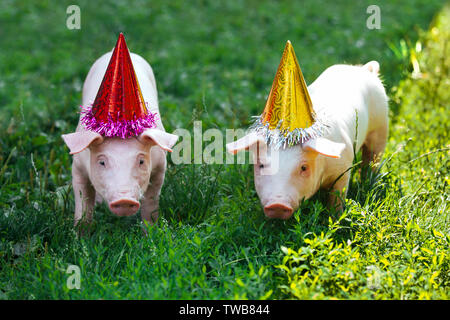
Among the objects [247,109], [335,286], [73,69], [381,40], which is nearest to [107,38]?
[73,69]

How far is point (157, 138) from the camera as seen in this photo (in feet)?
11.1

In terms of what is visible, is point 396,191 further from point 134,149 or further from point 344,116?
point 134,149

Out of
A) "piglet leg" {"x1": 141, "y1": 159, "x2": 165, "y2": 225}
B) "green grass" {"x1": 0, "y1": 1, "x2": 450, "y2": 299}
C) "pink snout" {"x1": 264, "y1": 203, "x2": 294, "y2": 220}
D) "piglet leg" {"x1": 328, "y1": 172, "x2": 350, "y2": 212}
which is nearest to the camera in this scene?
"green grass" {"x1": 0, "y1": 1, "x2": 450, "y2": 299}

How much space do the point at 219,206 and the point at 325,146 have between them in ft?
3.54

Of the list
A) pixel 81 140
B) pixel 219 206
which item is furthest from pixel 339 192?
pixel 81 140

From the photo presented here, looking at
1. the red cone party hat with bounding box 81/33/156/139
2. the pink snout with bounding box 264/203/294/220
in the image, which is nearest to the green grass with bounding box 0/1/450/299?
the pink snout with bounding box 264/203/294/220

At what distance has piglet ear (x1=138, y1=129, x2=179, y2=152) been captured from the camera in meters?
3.38

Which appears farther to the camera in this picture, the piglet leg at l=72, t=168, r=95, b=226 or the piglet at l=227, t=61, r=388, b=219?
the piglet leg at l=72, t=168, r=95, b=226

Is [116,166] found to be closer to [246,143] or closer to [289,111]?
[246,143]

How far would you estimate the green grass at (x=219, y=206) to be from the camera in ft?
10.0

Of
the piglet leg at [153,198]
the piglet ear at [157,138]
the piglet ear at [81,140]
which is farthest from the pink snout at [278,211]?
the piglet ear at [81,140]

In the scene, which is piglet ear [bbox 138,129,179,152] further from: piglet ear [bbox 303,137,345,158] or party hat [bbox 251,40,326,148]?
piglet ear [bbox 303,137,345,158]

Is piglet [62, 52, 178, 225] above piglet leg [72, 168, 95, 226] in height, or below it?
above

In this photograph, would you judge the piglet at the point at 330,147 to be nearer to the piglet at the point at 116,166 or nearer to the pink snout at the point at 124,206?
the piglet at the point at 116,166
